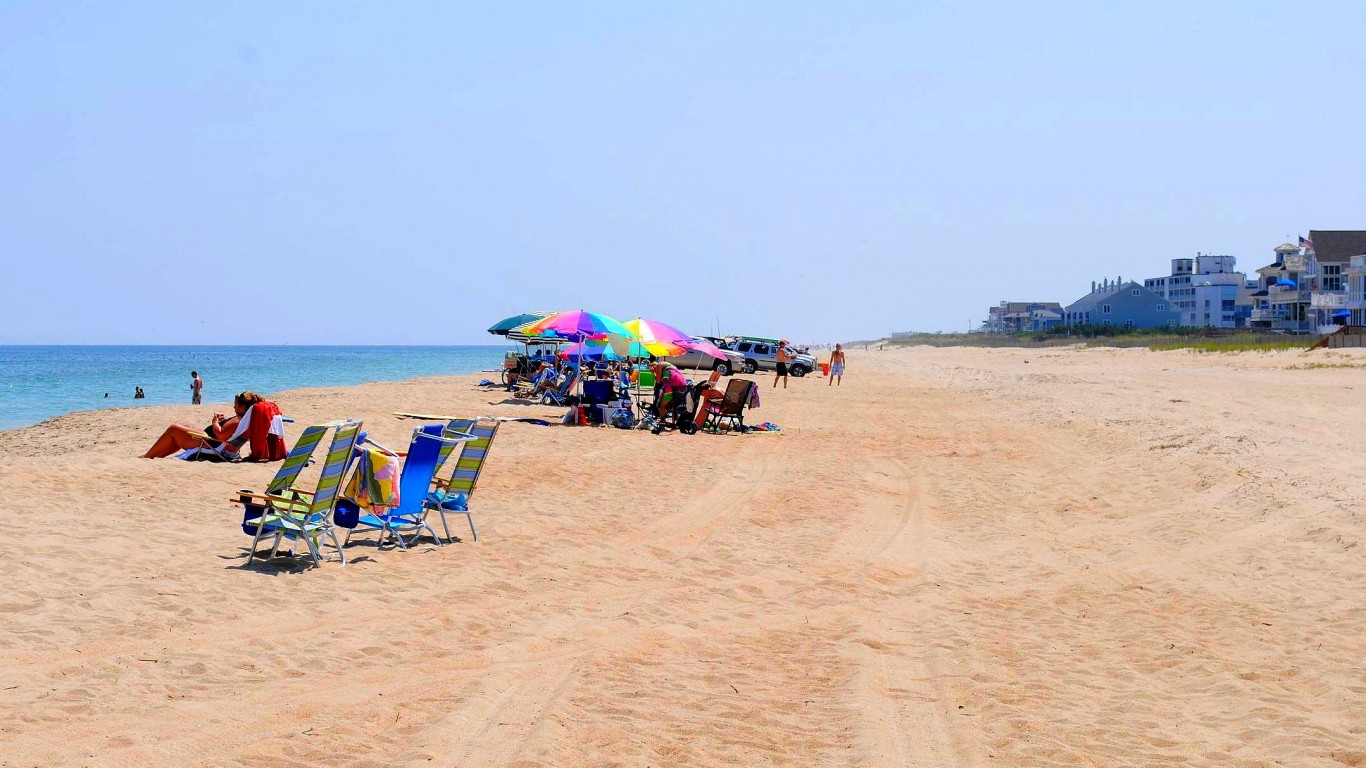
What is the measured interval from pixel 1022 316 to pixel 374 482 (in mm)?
154004

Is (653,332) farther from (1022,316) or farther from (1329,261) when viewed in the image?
(1022,316)

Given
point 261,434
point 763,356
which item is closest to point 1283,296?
point 763,356

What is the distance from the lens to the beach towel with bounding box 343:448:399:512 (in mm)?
8164

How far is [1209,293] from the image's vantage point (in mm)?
111938

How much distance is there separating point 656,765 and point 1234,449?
11.1m

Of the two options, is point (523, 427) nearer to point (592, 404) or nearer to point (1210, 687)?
point (592, 404)

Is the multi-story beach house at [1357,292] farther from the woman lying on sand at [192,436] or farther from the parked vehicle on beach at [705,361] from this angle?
the woman lying on sand at [192,436]

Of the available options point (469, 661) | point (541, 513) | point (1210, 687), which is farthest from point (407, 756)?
point (541, 513)

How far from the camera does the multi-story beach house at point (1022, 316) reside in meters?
142

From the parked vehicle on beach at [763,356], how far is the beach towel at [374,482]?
33529 mm

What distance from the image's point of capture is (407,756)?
443 cm

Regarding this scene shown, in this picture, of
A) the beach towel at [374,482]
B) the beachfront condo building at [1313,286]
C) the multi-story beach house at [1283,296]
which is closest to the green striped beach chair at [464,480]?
the beach towel at [374,482]

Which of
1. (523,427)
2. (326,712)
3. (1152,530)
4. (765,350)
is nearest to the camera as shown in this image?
(326,712)

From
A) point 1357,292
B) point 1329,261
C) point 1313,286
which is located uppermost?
point 1329,261
